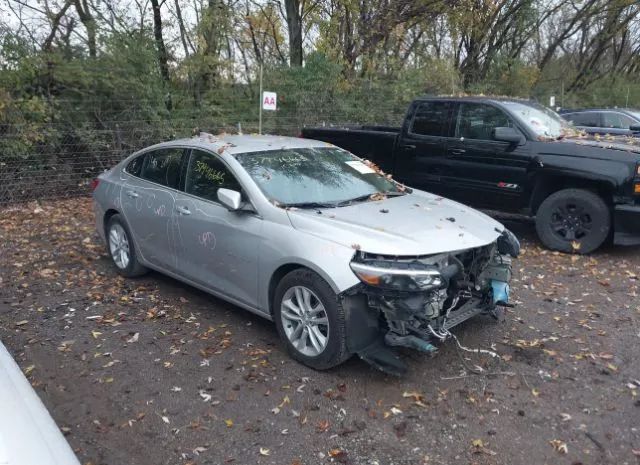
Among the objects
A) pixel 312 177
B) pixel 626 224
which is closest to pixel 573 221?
pixel 626 224

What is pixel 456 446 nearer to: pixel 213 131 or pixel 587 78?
pixel 213 131

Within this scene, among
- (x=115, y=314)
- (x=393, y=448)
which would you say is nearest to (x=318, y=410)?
(x=393, y=448)

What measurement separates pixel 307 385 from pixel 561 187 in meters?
4.58

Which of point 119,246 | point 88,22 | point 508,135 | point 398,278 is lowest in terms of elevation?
point 119,246

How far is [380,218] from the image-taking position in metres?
4.18

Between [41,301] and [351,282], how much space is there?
133 inches

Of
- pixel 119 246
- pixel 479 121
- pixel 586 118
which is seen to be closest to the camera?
pixel 119 246

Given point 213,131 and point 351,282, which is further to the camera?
point 213,131

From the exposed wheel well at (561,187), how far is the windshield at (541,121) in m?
0.55

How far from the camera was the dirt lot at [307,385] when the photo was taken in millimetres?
3201

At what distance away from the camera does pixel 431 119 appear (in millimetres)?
7887

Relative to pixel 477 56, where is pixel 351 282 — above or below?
below

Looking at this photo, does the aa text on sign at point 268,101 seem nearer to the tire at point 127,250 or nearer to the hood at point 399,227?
the tire at point 127,250

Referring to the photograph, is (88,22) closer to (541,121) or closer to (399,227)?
(541,121)
